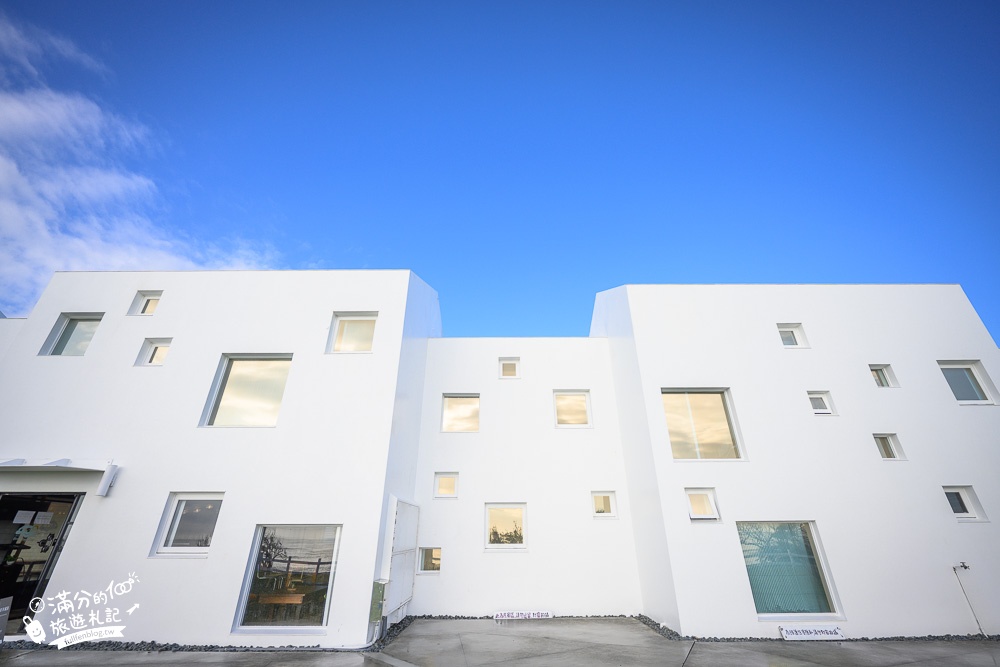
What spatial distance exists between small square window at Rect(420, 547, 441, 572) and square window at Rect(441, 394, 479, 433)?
A: 2.41m

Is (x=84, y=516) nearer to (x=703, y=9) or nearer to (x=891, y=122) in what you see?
(x=703, y=9)

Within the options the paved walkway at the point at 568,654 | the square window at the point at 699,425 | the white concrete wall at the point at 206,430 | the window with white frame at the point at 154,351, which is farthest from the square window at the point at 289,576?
the square window at the point at 699,425

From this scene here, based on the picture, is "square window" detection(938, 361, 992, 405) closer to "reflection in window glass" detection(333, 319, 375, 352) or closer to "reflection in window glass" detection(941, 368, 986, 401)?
"reflection in window glass" detection(941, 368, 986, 401)

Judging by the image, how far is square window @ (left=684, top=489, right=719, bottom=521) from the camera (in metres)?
5.71

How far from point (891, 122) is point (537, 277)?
1597 centimetres

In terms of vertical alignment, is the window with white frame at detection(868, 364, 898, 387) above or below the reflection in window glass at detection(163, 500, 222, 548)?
above

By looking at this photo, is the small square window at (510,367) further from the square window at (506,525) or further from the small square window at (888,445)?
the small square window at (888,445)

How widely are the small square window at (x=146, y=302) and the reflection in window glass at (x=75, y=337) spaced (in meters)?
0.80

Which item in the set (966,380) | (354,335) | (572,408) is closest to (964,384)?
(966,380)

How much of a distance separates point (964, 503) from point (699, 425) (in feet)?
15.3

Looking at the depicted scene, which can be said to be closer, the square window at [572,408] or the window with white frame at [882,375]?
the window with white frame at [882,375]

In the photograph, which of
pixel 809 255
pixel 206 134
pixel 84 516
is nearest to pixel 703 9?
pixel 809 255

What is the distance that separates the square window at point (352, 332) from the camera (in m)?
6.41
